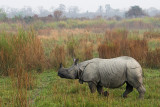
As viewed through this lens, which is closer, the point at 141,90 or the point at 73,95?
the point at 141,90

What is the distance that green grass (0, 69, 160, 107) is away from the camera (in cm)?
412

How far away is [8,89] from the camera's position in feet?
18.2

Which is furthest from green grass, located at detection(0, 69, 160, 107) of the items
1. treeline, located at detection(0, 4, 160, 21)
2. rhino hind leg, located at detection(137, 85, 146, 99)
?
treeline, located at detection(0, 4, 160, 21)

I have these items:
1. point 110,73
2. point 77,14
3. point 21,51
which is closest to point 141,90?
point 110,73

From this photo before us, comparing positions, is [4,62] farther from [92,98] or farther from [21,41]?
[92,98]

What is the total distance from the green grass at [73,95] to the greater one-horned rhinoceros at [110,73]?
0.26 metres

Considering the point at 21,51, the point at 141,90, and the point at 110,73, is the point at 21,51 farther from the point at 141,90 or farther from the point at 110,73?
the point at 141,90

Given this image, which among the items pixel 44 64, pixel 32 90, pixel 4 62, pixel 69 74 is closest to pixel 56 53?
pixel 44 64

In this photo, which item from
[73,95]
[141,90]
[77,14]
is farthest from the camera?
[77,14]

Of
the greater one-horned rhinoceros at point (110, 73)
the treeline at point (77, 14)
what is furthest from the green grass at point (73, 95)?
the treeline at point (77, 14)

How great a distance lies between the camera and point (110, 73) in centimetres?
459

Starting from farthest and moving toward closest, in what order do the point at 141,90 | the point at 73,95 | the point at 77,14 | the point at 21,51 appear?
the point at 77,14 → the point at 21,51 → the point at 73,95 → the point at 141,90

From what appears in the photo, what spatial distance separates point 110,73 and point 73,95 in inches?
36.7

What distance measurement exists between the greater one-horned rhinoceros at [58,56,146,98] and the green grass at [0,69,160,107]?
0.26 meters
